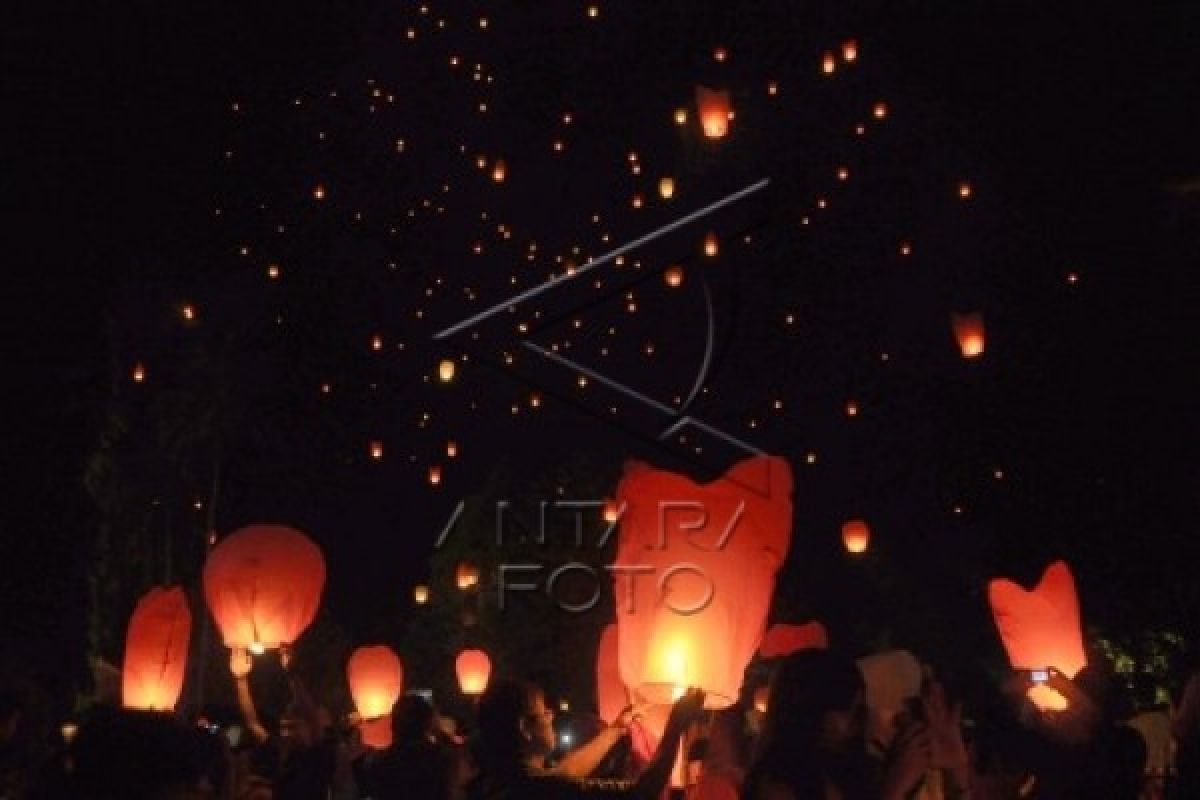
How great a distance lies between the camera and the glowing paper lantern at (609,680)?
7.83 meters

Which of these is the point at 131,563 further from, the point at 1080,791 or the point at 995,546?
the point at 1080,791

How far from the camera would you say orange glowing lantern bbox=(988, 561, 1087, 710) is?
25.1 ft

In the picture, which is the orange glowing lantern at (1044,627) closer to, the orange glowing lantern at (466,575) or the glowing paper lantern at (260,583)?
the glowing paper lantern at (260,583)

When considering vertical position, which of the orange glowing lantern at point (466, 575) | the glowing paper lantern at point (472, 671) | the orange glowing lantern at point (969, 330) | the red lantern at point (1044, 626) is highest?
the orange glowing lantern at point (969, 330)

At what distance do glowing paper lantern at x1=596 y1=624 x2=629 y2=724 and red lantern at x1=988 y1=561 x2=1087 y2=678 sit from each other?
7.68ft

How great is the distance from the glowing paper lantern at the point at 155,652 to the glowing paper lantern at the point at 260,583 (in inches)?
32.6

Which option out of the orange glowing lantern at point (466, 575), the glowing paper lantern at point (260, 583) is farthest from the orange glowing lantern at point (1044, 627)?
the orange glowing lantern at point (466, 575)

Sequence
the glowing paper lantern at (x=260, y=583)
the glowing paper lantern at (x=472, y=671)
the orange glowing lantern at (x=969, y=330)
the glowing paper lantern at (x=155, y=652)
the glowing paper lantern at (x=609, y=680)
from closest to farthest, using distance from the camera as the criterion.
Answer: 1. the glowing paper lantern at (x=260, y=583)
2. the glowing paper lantern at (x=609, y=680)
3. the glowing paper lantern at (x=155, y=652)
4. the orange glowing lantern at (x=969, y=330)
5. the glowing paper lantern at (x=472, y=671)

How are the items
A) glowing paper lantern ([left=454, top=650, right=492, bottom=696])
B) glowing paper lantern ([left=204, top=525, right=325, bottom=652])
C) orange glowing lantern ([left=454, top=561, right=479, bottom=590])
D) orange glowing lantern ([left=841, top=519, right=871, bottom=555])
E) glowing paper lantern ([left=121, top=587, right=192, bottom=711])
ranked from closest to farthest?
glowing paper lantern ([left=204, top=525, right=325, bottom=652])
glowing paper lantern ([left=121, top=587, right=192, bottom=711])
glowing paper lantern ([left=454, top=650, right=492, bottom=696])
orange glowing lantern ([left=841, top=519, right=871, bottom=555])
orange glowing lantern ([left=454, top=561, right=479, bottom=590])

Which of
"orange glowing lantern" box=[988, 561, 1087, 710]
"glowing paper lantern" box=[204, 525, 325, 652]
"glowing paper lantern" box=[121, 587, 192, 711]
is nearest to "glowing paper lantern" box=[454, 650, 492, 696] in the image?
"glowing paper lantern" box=[121, 587, 192, 711]

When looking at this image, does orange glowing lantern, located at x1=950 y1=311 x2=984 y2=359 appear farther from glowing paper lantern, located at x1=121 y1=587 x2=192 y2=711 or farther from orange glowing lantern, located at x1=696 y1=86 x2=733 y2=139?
glowing paper lantern, located at x1=121 y1=587 x2=192 y2=711

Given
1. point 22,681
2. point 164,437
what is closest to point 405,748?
point 22,681

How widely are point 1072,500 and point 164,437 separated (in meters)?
9.73

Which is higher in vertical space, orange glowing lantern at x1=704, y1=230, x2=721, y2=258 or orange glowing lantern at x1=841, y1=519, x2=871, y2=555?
orange glowing lantern at x1=704, y1=230, x2=721, y2=258
